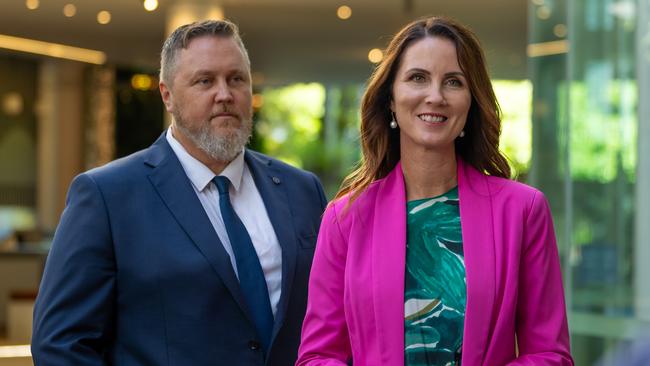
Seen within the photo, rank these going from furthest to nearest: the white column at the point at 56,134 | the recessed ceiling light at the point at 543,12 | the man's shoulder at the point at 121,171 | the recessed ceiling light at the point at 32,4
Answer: the white column at the point at 56,134 → the recessed ceiling light at the point at 32,4 → the recessed ceiling light at the point at 543,12 → the man's shoulder at the point at 121,171

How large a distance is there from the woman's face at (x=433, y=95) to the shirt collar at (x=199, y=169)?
0.76 meters

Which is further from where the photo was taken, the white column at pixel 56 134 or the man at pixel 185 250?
the white column at pixel 56 134

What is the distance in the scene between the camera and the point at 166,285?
2.75 metres

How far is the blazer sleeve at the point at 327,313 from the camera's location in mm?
2297

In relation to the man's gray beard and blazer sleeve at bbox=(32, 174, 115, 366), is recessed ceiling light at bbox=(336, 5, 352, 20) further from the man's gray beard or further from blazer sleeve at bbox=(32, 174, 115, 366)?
blazer sleeve at bbox=(32, 174, 115, 366)

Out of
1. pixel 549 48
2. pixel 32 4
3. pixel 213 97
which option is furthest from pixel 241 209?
pixel 32 4

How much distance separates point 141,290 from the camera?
2.74 m

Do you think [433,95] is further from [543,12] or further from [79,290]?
[543,12]

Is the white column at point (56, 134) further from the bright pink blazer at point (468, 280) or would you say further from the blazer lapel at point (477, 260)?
the blazer lapel at point (477, 260)

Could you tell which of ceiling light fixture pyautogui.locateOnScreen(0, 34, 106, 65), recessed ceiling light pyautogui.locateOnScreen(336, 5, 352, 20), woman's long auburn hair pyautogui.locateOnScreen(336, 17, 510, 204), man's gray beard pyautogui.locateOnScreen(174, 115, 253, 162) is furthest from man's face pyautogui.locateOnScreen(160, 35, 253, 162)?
ceiling light fixture pyautogui.locateOnScreen(0, 34, 106, 65)

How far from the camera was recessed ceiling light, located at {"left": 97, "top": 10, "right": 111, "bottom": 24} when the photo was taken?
1429 cm

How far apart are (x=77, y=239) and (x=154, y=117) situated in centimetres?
1999

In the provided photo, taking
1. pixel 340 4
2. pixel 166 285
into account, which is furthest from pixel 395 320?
pixel 340 4

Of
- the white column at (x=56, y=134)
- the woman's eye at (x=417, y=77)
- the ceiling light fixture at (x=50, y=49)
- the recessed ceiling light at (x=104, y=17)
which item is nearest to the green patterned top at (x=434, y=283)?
the woman's eye at (x=417, y=77)
